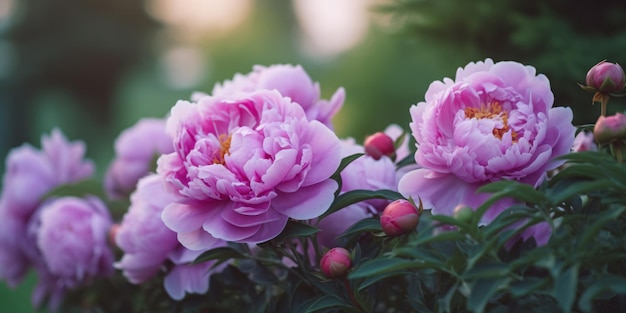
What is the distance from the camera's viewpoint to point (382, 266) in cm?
67

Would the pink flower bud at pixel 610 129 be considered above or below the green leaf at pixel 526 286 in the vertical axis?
above

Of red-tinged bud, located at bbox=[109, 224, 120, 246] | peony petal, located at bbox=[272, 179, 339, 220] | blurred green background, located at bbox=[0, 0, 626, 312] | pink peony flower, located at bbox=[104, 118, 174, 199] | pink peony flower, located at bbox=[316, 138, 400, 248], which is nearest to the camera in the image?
peony petal, located at bbox=[272, 179, 339, 220]

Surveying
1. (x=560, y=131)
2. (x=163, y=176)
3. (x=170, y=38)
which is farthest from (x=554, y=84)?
(x=170, y=38)

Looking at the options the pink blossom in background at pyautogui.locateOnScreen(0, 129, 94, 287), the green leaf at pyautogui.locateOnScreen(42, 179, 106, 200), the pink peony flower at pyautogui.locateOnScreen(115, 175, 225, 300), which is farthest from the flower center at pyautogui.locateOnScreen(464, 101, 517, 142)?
the pink blossom in background at pyautogui.locateOnScreen(0, 129, 94, 287)

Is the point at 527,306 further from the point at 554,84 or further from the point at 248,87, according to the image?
the point at 554,84

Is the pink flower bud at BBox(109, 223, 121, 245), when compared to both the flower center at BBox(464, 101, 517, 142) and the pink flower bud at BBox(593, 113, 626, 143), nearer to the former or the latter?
the flower center at BBox(464, 101, 517, 142)

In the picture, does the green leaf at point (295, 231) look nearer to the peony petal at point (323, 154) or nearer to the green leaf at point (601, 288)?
the peony petal at point (323, 154)

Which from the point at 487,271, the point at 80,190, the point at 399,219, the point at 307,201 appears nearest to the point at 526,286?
the point at 487,271

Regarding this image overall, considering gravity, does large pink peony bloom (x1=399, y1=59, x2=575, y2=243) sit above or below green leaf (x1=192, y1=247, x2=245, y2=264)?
above

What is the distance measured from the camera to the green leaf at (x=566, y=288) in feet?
1.81

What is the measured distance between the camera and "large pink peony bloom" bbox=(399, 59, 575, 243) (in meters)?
0.72

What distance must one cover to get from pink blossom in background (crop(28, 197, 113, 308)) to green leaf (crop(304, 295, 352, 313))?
24.6 inches

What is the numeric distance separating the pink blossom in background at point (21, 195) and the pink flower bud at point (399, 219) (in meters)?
0.94

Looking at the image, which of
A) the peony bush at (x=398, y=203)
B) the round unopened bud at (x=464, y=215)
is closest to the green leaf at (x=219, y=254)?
Result: the peony bush at (x=398, y=203)
